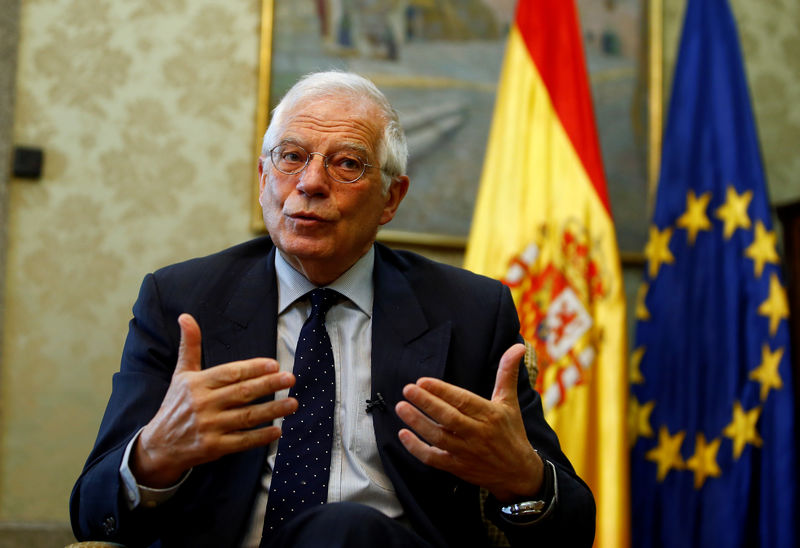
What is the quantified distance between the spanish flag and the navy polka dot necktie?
1475 mm

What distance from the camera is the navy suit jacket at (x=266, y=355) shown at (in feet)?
4.94

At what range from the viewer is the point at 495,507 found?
5.08 ft

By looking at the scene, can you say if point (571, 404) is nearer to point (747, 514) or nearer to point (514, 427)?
point (747, 514)

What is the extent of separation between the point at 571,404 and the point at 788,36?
2.30 m

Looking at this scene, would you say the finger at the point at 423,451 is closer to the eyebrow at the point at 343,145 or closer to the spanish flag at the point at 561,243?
the eyebrow at the point at 343,145

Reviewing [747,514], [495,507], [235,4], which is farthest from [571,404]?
[235,4]

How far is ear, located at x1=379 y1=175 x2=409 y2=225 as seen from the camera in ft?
6.57

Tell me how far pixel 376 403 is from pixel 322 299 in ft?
0.89

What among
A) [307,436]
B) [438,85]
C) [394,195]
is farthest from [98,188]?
[307,436]

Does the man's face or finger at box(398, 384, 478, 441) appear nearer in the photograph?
finger at box(398, 384, 478, 441)

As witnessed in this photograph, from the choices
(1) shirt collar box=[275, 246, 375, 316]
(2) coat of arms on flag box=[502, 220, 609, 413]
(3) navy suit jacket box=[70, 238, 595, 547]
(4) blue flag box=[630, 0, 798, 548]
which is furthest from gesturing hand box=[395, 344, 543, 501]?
(4) blue flag box=[630, 0, 798, 548]

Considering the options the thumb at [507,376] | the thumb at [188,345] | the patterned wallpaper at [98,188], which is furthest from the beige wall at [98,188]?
the thumb at [507,376]

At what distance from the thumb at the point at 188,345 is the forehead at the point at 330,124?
2.01 feet

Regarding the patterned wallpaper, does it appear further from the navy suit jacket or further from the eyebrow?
the eyebrow
